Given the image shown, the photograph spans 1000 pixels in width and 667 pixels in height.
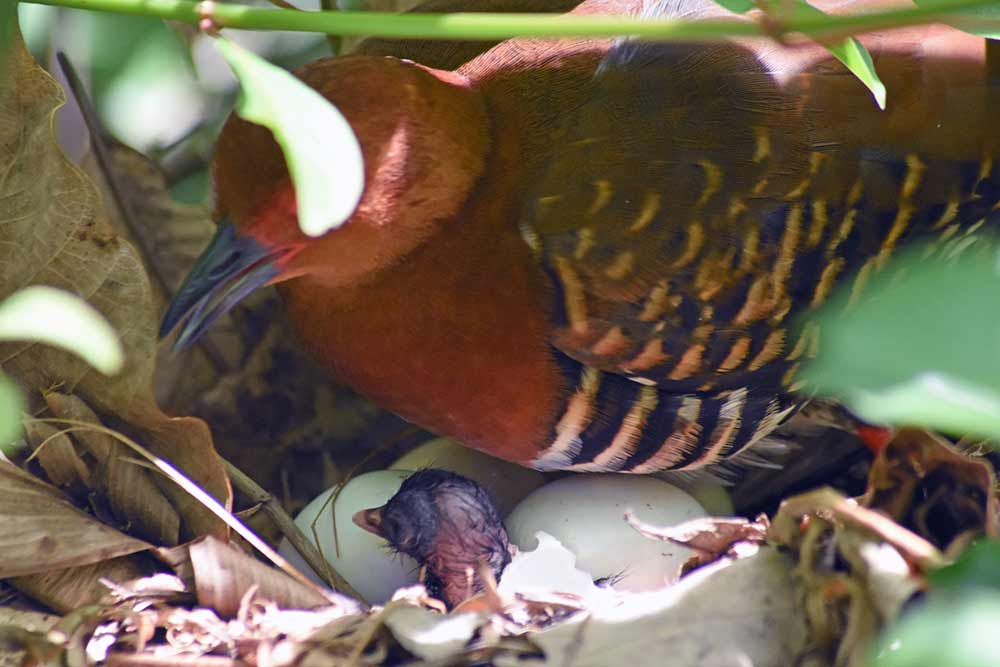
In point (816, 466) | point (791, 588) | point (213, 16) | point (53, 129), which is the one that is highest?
point (213, 16)

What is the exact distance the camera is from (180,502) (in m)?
1.47

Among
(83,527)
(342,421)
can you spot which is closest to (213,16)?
(83,527)

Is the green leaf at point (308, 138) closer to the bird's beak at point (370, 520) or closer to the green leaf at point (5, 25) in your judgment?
the green leaf at point (5, 25)

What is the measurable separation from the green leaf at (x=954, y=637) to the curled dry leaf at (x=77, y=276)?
0.93 meters

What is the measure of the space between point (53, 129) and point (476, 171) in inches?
20.0

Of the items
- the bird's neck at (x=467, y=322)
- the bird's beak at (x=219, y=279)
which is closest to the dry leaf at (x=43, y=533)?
the bird's beak at (x=219, y=279)

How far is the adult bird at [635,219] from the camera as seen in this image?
57.4 inches

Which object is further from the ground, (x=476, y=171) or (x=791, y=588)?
(x=476, y=171)

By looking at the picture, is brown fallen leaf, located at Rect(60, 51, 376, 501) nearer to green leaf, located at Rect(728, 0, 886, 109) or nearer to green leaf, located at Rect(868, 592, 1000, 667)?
green leaf, located at Rect(728, 0, 886, 109)

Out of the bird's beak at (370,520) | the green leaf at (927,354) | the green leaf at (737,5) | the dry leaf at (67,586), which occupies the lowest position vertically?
the bird's beak at (370,520)

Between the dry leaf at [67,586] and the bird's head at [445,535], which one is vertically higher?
the dry leaf at [67,586]

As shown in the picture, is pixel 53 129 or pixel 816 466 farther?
pixel 816 466

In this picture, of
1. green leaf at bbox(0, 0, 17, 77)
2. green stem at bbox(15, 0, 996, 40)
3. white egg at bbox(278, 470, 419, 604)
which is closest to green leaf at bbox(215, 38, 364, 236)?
green stem at bbox(15, 0, 996, 40)

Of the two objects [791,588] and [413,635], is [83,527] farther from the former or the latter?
[791,588]
